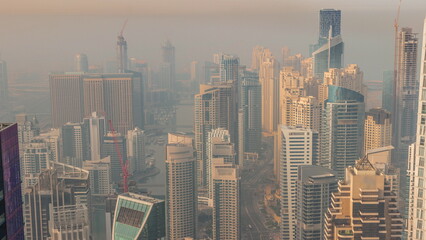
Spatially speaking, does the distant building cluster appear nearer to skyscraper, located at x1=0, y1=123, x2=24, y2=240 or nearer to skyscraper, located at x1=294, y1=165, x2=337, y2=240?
skyscraper, located at x1=294, y1=165, x2=337, y2=240

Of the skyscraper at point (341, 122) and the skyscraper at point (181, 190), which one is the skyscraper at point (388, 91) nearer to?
the skyscraper at point (341, 122)

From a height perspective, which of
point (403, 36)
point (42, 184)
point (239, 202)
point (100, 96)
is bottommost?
point (239, 202)

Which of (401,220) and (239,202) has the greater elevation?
(401,220)

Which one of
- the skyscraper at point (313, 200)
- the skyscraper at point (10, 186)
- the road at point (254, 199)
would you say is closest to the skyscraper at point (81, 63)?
the road at point (254, 199)

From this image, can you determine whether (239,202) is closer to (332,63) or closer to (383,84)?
(383,84)

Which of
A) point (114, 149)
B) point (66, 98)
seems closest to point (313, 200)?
point (114, 149)

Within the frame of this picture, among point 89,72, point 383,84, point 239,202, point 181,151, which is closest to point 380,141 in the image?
point 383,84

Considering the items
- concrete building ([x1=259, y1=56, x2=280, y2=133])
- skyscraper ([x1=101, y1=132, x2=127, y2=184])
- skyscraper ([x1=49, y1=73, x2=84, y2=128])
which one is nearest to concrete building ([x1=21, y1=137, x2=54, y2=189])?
skyscraper ([x1=49, y1=73, x2=84, y2=128])
